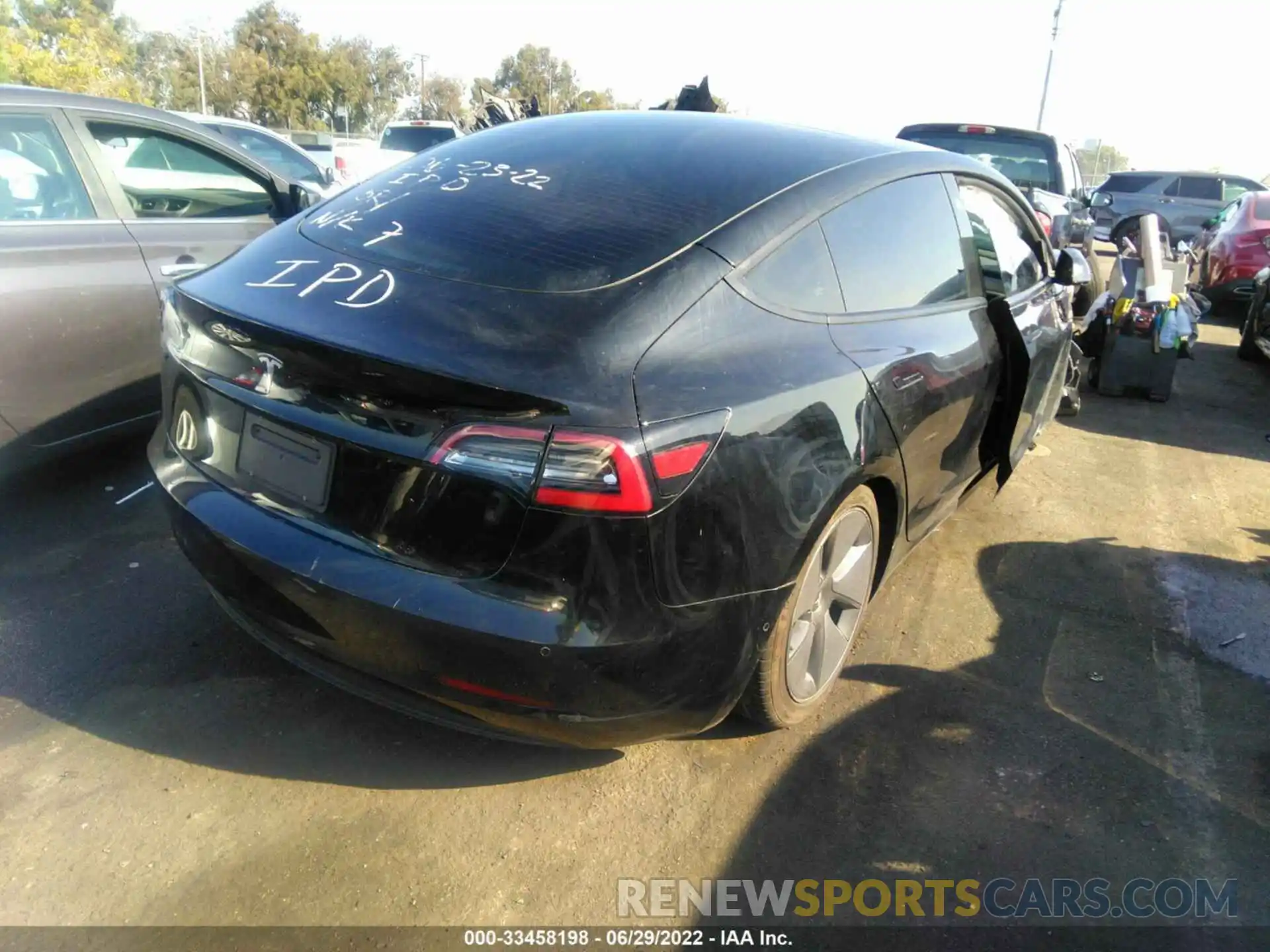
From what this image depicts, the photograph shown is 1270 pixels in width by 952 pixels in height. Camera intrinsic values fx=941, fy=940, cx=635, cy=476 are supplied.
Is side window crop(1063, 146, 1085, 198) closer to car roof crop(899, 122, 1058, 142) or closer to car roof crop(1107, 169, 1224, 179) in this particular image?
car roof crop(899, 122, 1058, 142)

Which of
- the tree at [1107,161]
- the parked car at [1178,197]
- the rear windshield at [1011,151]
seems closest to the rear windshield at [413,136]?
the rear windshield at [1011,151]

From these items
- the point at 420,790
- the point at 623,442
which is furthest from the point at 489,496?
the point at 420,790

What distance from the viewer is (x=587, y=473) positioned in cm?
197

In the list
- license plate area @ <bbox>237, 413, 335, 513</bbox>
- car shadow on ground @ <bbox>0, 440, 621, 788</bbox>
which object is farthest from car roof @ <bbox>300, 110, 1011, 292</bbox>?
car shadow on ground @ <bbox>0, 440, 621, 788</bbox>

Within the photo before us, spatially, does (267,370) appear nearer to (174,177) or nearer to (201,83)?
(174,177)

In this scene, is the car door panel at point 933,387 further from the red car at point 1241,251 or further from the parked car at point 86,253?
the red car at point 1241,251

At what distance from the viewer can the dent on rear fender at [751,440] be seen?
2102 millimetres

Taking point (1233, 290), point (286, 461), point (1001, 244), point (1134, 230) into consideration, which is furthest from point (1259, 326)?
point (286, 461)

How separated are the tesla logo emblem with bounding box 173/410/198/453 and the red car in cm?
1056

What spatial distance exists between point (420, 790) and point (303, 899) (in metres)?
0.44

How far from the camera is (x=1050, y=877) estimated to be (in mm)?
2406

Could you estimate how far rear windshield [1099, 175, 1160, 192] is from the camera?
18.9m

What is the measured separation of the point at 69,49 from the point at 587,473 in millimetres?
42480

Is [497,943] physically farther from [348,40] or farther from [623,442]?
[348,40]
